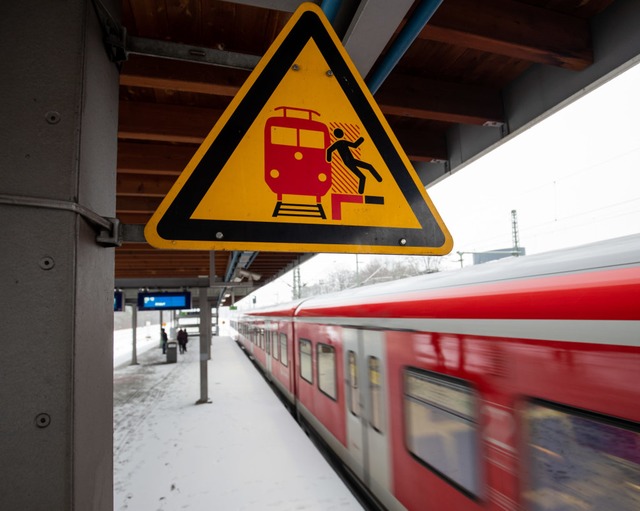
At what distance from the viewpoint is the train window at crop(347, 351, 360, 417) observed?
4.02m

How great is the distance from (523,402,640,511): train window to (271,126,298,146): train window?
5.11 ft

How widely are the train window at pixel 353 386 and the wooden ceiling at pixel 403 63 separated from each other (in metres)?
2.01

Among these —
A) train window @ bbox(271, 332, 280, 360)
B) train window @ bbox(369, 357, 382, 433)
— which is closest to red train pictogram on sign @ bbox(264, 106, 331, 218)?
train window @ bbox(369, 357, 382, 433)

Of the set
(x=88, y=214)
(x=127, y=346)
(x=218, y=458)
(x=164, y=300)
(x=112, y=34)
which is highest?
(x=112, y=34)

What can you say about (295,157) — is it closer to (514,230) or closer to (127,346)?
(514,230)

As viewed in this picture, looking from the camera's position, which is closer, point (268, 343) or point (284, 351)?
point (284, 351)

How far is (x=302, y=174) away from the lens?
4.10 feet

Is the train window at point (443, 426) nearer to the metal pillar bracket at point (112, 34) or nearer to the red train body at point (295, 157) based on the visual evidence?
the red train body at point (295, 157)

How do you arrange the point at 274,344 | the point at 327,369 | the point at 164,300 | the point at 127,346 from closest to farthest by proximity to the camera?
the point at 327,369 → the point at 274,344 → the point at 164,300 → the point at 127,346

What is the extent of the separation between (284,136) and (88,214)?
0.63 metres

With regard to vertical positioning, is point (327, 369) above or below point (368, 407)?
above

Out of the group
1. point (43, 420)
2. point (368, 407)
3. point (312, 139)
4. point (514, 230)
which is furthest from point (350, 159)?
point (514, 230)

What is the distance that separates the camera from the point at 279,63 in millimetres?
1378

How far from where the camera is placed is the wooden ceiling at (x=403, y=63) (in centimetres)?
192
